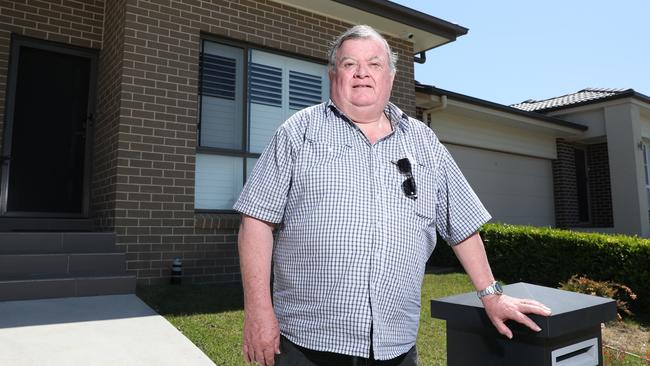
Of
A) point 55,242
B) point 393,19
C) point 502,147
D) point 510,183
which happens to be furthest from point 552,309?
point 510,183

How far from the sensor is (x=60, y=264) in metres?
4.66

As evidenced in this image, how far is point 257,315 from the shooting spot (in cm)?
151

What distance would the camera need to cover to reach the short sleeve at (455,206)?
1.79 m

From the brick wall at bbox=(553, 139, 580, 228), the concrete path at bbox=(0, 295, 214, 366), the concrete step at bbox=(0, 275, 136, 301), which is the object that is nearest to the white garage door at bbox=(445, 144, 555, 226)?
the brick wall at bbox=(553, 139, 580, 228)

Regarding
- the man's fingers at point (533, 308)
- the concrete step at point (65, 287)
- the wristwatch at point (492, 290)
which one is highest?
the wristwatch at point (492, 290)

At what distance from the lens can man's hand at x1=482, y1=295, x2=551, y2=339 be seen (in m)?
1.43

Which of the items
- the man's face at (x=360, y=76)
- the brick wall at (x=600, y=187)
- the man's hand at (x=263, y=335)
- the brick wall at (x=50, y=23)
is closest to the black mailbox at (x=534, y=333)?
the man's hand at (x=263, y=335)

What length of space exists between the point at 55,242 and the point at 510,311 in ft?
15.4

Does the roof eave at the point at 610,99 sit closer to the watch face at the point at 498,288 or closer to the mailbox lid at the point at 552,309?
the mailbox lid at the point at 552,309

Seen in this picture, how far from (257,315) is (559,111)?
12666 mm

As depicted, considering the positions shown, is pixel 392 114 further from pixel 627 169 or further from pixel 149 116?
pixel 627 169

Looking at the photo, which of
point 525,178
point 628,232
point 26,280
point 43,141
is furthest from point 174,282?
point 628,232

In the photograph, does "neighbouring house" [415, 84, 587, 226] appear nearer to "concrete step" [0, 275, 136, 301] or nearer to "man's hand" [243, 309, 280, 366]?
"concrete step" [0, 275, 136, 301]

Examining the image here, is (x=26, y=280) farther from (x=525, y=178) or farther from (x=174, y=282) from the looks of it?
(x=525, y=178)
